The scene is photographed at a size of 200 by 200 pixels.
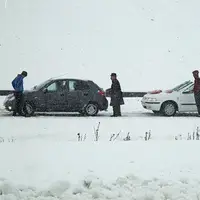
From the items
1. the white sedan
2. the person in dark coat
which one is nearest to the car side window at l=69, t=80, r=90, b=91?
the person in dark coat

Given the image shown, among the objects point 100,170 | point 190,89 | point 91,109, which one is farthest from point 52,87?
point 100,170

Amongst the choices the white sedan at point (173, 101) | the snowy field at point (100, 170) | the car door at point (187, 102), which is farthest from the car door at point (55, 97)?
the snowy field at point (100, 170)

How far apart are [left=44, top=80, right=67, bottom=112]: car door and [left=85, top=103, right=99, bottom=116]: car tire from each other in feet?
2.88

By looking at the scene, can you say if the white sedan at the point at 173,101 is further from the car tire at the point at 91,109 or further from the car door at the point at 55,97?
the car door at the point at 55,97

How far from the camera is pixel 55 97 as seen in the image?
1527 cm

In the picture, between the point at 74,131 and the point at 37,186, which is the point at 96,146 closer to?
the point at 37,186

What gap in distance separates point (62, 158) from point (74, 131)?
15.8 feet

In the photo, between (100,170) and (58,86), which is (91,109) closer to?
(58,86)

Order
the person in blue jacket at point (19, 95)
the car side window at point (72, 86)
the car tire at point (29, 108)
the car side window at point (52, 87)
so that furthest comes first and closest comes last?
the car side window at point (72, 86), the car side window at point (52, 87), the car tire at point (29, 108), the person in blue jacket at point (19, 95)

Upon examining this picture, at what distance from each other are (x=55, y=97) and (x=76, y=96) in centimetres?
80

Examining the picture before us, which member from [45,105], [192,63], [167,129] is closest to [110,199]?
[167,129]

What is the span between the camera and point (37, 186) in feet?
17.1

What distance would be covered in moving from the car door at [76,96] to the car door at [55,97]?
Result: 7.6 inches

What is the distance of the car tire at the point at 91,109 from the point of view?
1575 cm
